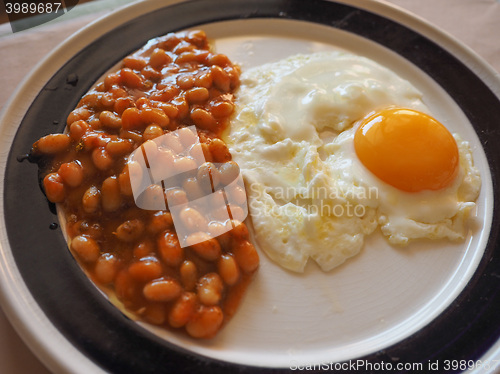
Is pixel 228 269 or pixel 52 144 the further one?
pixel 52 144

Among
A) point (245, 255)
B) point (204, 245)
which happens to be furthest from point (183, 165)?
point (245, 255)

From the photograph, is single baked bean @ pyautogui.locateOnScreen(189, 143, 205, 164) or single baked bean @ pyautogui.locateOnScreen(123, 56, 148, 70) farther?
single baked bean @ pyautogui.locateOnScreen(123, 56, 148, 70)

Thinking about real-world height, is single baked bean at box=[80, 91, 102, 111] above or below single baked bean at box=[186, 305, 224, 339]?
above

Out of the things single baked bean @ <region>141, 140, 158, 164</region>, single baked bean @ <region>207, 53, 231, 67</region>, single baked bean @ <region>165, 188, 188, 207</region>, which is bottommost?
single baked bean @ <region>165, 188, 188, 207</region>

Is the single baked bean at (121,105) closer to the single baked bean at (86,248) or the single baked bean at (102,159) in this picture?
the single baked bean at (102,159)

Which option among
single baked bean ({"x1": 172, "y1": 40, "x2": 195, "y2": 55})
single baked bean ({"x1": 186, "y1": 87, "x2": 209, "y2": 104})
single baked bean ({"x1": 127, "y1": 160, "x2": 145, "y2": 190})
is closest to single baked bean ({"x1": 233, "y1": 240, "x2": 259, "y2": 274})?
single baked bean ({"x1": 127, "y1": 160, "x2": 145, "y2": 190})

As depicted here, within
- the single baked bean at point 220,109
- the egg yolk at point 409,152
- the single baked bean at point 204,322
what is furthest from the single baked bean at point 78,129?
the egg yolk at point 409,152

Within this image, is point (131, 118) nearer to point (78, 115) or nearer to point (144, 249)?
point (78, 115)

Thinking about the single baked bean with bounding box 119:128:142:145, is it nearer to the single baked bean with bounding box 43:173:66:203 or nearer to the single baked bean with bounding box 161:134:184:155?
the single baked bean with bounding box 161:134:184:155
